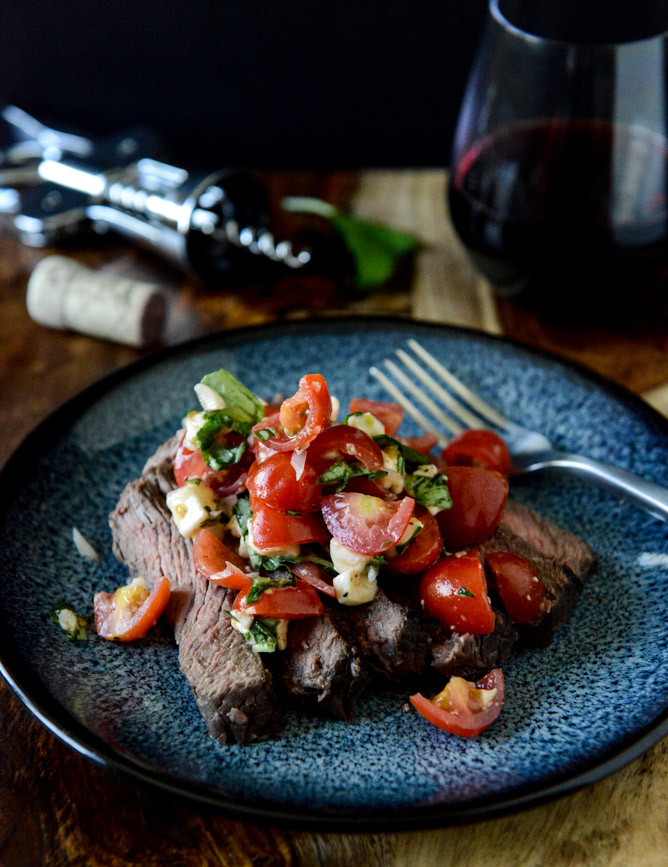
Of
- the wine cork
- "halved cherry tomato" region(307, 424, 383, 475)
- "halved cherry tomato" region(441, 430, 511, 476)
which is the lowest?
the wine cork

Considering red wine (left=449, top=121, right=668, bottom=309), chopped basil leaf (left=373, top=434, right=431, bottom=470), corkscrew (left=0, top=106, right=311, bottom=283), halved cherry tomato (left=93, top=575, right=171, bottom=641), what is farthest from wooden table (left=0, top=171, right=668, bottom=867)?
corkscrew (left=0, top=106, right=311, bottom=283)

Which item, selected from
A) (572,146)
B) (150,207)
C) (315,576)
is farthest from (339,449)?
(150,207)

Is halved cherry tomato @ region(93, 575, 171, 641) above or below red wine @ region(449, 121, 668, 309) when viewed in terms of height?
below

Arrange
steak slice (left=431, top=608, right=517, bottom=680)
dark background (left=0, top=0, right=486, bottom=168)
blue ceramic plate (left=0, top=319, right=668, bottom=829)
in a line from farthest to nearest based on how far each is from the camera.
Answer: dark background (left=0, top=0, right=486, bottom=168) → steak slice (left=431, top=608, right=517, bottom=680) → blue ceramic plate (left=0, top=319, right=668, bottom=829)

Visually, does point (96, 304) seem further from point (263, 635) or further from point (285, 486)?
point (263, 635)

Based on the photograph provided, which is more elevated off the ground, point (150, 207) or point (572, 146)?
point (572, 146)

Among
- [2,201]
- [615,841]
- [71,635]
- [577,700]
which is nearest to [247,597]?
[71,635]

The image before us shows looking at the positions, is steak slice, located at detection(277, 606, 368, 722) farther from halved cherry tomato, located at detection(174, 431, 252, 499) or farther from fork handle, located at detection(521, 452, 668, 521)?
fork handle, located at detection(521, 452, 668, 521)

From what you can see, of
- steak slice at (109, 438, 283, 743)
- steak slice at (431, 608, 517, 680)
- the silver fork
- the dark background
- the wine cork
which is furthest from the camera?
the dark background
